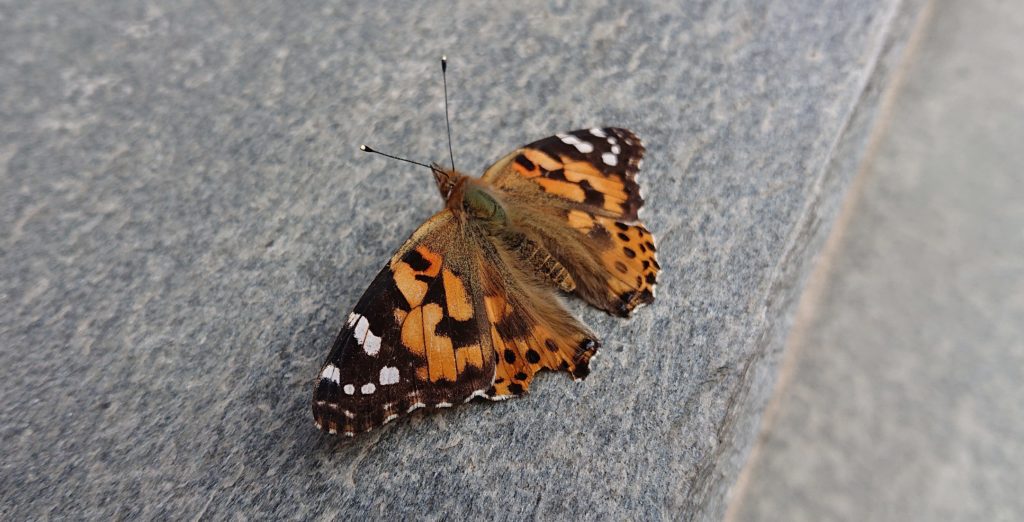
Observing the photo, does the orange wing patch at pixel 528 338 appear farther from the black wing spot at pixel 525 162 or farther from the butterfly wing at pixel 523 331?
the black wing spot at pixel 525 162

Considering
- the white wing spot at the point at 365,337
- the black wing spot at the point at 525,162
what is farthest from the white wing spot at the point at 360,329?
the black wing spot at the point at 525,162

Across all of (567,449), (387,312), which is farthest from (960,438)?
(387,312)

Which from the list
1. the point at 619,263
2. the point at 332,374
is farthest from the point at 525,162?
the point at 332,374

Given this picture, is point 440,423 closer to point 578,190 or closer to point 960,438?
point 578,190

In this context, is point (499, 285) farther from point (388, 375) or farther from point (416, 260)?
point (388, 375)

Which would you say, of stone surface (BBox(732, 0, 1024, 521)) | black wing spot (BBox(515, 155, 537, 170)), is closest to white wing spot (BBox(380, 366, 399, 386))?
black wing spot (BBox(515, 155, 537, 170))

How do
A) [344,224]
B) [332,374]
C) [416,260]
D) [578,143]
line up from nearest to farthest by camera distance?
[332,374]
[416,260]
[578,143]
[344,224]

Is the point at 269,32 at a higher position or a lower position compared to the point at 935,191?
higher
